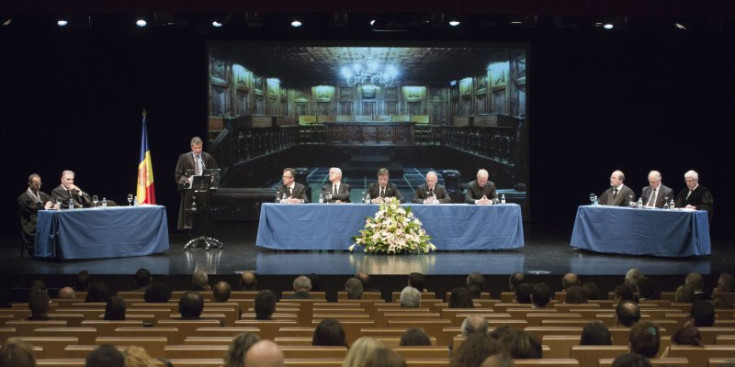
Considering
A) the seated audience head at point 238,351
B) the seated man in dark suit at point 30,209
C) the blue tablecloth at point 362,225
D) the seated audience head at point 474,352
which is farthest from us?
the blue tablecloth at point 362,225

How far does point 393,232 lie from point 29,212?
5262 mm

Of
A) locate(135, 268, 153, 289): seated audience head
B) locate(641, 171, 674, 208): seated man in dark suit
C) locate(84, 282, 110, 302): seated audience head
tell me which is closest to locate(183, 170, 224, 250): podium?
locate(135, 268, 153, 289): seated audience head

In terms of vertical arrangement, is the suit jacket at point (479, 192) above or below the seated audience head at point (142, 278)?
above

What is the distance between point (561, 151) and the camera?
1842 centimetres

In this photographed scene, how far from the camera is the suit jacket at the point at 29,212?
1327 cm

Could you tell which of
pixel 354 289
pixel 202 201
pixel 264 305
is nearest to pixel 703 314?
pixel 264 305

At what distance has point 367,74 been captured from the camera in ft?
59.4

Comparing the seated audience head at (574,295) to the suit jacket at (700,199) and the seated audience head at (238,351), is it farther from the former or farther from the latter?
the suit jacket at (700,199)

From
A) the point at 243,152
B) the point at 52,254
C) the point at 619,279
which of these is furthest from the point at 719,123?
the point at 52,254

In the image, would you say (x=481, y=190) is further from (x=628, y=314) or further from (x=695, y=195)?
(x=628, y=314)

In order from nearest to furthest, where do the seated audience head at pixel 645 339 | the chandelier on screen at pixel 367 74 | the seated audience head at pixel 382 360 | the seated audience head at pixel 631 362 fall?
the seated audience head at pixel 382 360 → the seated audience head at pixel 631 362 → the seated audience head at pixel 645 339 → the chandelier on screen at pixel 367 74

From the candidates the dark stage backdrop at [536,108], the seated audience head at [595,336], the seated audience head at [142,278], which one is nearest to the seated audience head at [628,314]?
the seated audience head at [595,336]

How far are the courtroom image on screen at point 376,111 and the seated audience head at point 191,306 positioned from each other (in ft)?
37.7

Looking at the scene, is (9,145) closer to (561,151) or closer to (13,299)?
(13,299)
